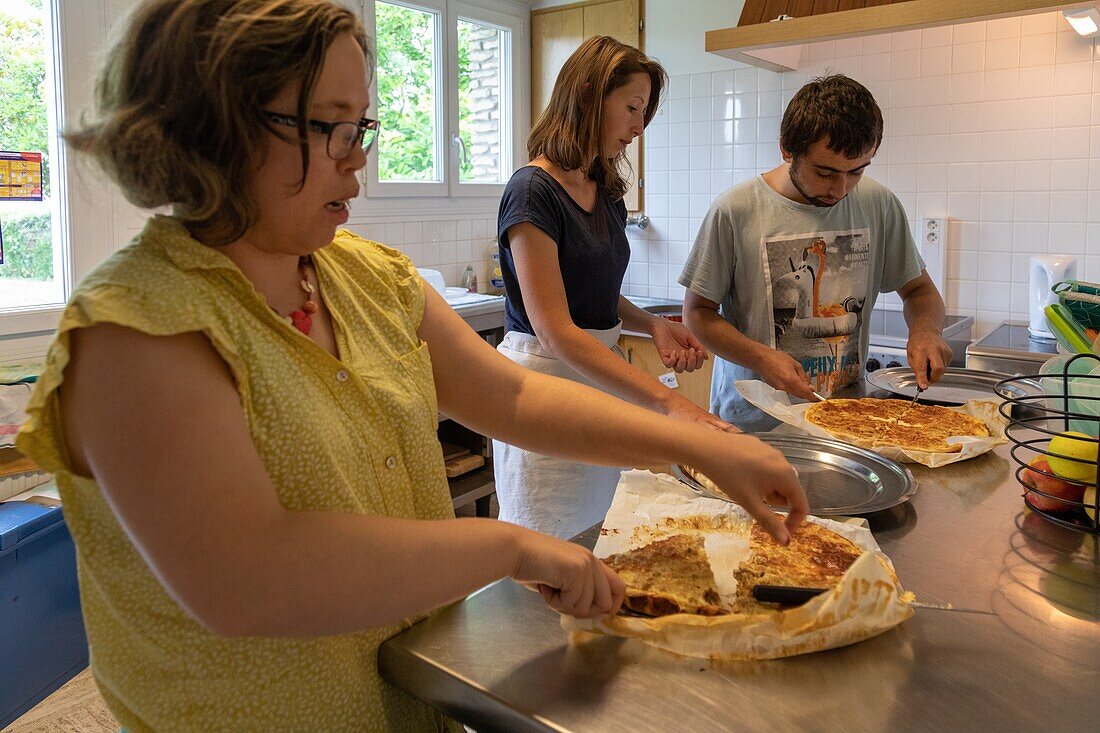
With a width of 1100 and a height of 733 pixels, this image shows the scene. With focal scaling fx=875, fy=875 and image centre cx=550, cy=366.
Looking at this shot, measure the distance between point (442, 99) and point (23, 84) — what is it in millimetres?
1791

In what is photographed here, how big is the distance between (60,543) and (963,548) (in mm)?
2163

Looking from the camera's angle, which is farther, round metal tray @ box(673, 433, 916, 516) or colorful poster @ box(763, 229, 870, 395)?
colorful poster @ box(763, 229, 870, 395)

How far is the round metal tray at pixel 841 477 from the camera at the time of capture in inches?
49.1

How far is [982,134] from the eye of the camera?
3.16m

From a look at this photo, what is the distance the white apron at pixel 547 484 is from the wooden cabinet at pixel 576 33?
2.14 metres

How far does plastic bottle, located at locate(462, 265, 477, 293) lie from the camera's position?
13.5 feet

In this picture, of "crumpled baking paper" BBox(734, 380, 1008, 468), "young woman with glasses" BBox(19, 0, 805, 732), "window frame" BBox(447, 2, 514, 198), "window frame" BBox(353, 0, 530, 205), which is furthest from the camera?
"window frame" BBox(447, 2, 514, 198)

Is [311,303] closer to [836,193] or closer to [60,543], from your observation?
[836,193]

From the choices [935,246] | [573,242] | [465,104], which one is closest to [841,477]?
[573,242]

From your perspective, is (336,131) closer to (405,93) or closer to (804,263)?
(804,263)

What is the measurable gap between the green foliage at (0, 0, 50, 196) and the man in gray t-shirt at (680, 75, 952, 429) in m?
2.01

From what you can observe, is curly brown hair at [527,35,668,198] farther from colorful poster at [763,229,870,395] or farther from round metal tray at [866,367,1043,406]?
round metal tray at [866,367,1043,406]

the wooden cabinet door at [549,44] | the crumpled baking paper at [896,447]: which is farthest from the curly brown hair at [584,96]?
the wooden cabinet door at [549,44]

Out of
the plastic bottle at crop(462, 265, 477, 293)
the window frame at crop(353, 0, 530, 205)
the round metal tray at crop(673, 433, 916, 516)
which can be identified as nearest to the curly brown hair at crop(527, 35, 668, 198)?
the round metal tray at crop(673, 433, 916, 516)
